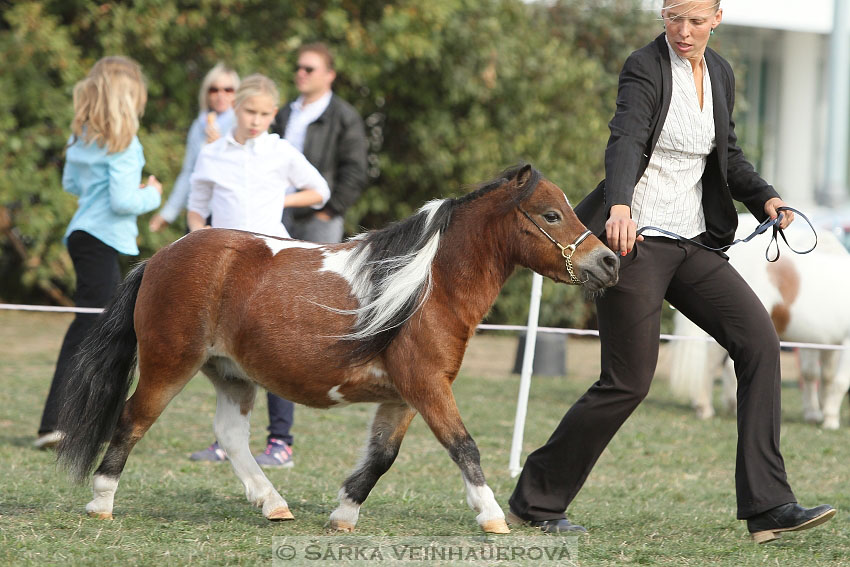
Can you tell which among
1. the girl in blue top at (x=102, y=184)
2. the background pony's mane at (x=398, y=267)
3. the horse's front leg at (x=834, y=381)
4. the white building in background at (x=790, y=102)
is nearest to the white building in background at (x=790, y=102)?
the white building in background at (x=790, y=102)

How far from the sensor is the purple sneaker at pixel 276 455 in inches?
252

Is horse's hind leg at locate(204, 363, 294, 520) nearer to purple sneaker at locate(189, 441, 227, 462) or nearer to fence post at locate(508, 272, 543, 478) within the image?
purple sneaker at locate(189, 441, 227, 462)

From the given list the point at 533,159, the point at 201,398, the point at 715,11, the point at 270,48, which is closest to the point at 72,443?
the point at 715,11

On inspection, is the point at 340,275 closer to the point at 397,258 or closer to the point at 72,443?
the point at 397,258

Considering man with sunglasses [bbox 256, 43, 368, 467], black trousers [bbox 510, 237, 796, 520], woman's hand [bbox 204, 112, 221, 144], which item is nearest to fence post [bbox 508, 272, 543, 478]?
man with sunglasses [bbox 256, 43, 368, 467]

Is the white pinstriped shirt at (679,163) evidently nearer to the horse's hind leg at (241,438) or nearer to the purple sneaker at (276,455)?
the horse's hind leg at (241,438)

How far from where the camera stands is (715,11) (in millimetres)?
4371

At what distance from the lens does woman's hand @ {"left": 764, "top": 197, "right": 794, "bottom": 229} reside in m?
4.60

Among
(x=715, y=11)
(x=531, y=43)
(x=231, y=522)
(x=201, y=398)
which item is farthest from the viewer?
(x=531, y=43)

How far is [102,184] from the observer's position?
21.1ft

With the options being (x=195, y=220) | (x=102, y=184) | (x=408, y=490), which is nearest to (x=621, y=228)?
(x=408, y=490)

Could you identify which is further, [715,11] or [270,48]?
[270,48]

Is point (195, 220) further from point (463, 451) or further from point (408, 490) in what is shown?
point (463, 451)

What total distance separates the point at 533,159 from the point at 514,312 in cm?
189
